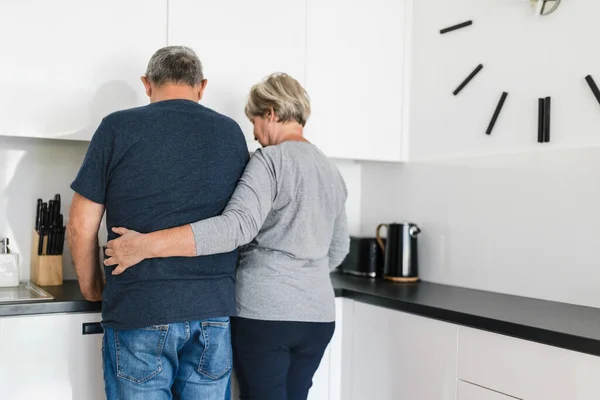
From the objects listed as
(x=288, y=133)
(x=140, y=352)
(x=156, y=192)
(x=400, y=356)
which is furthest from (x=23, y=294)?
(x=400, y=356)

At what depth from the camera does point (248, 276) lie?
1.73 m

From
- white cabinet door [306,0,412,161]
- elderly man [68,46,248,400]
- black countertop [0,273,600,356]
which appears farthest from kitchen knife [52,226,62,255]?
white cabinet door [306,0,412,161]

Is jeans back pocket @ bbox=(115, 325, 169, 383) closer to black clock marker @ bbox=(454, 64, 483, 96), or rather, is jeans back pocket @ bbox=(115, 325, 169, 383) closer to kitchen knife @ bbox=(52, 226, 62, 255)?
kitchen knife @ bbox=(52, 226, 62, 255)

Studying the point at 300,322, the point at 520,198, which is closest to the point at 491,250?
the point at 520,198

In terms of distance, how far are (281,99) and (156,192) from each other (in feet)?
1.54

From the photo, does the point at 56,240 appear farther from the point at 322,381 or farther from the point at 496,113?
the point at 496,113

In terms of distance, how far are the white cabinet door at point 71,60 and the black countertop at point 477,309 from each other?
0.54 meters

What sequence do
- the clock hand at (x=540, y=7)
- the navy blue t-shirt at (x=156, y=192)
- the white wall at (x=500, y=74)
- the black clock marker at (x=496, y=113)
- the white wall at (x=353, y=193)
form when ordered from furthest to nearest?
the white wall at (x=353, y=193), the black clock marker at (x=496, y=113), the clock hand at (x=540, y=7), the white wall at (x=500, y=74), the navy blue t-shirt at (x=156, y=192)

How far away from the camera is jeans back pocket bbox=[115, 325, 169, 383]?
60.2 inches

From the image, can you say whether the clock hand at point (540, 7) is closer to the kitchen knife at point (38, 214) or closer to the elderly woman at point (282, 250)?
the elderly woman at point (282, 250)

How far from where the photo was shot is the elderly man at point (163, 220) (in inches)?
59.4

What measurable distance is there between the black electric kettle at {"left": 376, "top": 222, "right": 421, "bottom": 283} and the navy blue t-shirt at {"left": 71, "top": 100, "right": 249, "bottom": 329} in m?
1.09

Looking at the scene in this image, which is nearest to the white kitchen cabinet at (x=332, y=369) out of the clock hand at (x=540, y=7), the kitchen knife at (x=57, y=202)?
the kitchen knife at (x=57, y=202)

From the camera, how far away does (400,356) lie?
81.7 inches
